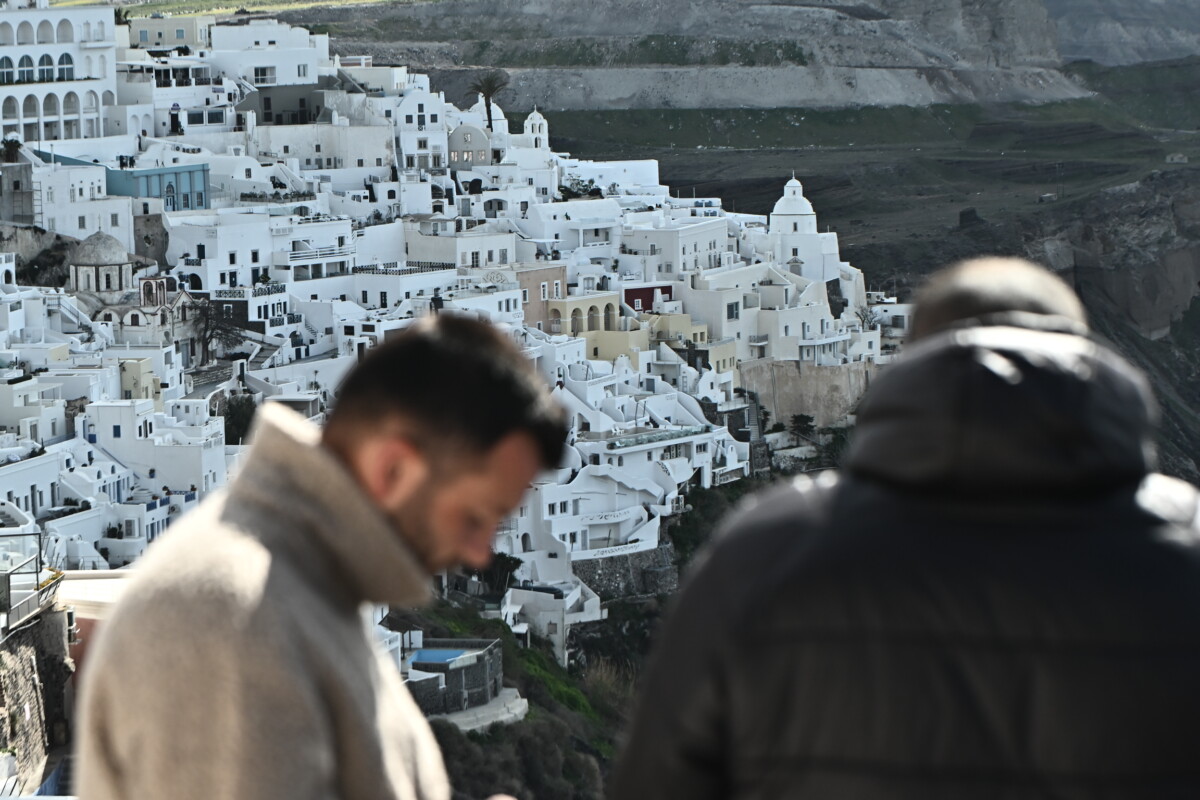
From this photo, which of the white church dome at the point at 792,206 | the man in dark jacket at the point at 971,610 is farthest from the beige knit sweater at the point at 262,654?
the white church dome at the point at 792,206

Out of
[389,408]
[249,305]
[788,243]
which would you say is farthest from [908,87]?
[389,408]

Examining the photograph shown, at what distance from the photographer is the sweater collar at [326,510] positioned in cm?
212

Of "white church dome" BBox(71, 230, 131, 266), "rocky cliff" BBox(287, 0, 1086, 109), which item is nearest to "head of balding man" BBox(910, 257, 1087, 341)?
"white church dome" BBox(71, 230, 131, 266)

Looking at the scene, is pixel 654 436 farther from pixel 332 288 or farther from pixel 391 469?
pixel 391 469

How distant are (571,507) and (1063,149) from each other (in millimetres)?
39239

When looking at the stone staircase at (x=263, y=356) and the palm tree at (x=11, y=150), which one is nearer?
the stone staircase at (x=263, y=356)

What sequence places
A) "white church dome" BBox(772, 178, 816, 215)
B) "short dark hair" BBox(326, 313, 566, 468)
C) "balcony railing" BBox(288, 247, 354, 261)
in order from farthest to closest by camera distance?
1. "white church dome" BBox(772, 178, 816, 215)
2. "balcony railing" BBox(288, 247, 354, 261)
3. "short dark hair" BBox(326, 313, 566, 468)

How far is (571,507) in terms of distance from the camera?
24.0m

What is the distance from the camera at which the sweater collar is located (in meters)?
2.12

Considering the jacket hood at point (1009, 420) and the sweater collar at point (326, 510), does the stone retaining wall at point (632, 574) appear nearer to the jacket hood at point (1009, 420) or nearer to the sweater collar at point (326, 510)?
the sweater collar at point (326, 510)

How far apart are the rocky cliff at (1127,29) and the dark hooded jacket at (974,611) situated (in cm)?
8488

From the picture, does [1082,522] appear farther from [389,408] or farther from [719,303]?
[719,303]

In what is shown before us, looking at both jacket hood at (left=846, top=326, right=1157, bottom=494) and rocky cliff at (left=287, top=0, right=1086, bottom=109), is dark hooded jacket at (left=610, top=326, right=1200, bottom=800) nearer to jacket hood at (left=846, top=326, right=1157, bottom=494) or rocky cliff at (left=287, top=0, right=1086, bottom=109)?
jacket hood at (left=846, top=326, right=1157, bottom=494)

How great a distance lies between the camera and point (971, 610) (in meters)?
1.92
